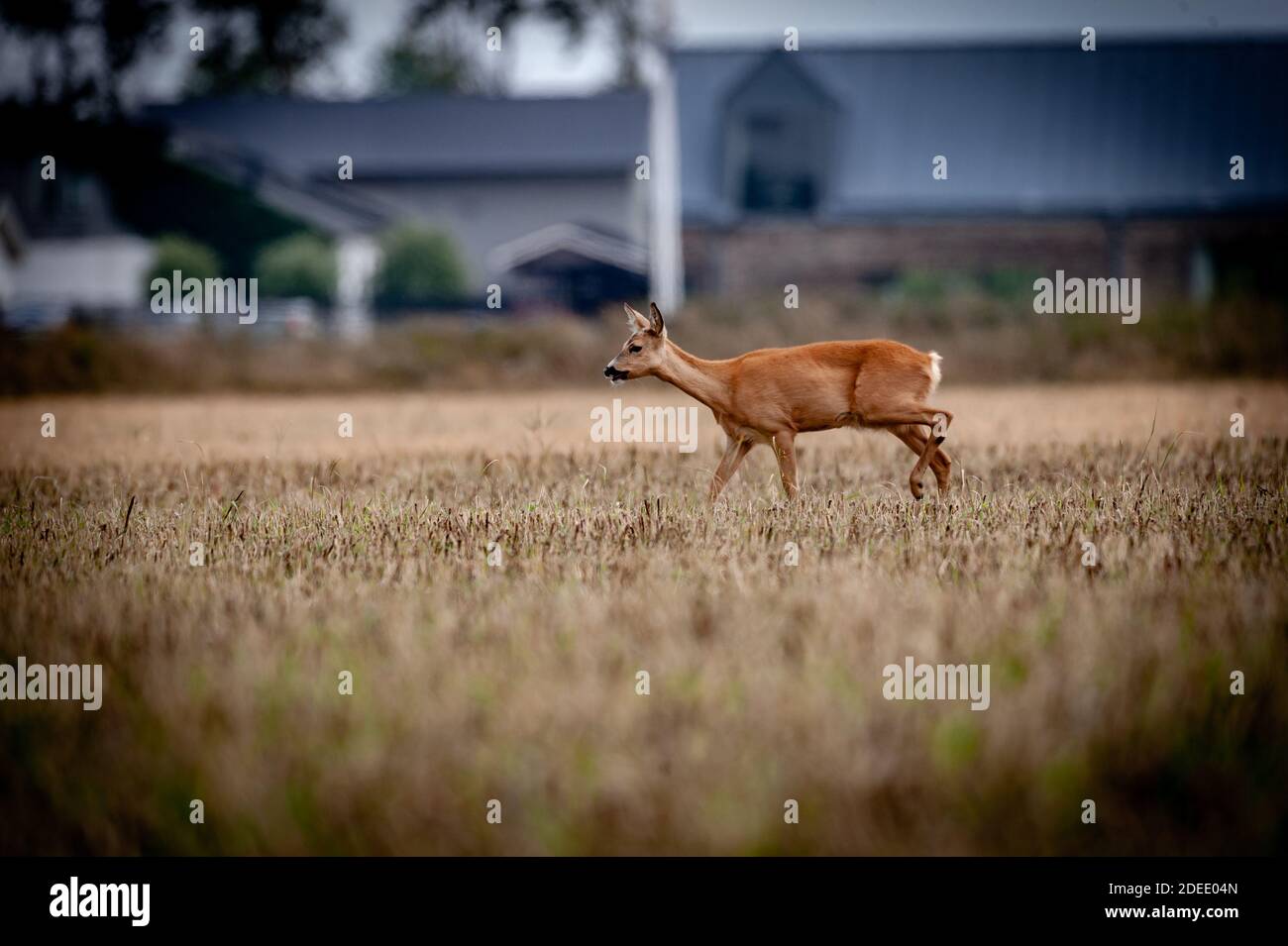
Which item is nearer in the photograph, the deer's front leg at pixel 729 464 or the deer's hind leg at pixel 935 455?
the deer's front leg at pixel 729 464

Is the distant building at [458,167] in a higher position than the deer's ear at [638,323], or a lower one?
higher

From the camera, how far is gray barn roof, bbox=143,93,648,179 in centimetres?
4109

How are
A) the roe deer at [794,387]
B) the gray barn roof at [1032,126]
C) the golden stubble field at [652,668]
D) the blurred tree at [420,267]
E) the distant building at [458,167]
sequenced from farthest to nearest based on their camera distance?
the distant building at [458,167], the gray barn roof at [1032,126], the blurred tree at [420,267], the roe deer at [794,387], the golden stubble field at [652,668]

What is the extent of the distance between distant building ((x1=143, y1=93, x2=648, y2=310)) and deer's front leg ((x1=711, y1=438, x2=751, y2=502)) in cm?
2897

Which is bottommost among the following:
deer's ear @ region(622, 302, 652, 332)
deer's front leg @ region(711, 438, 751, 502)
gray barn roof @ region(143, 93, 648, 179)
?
deer's front leg @ region(711, 438, 751, 502)

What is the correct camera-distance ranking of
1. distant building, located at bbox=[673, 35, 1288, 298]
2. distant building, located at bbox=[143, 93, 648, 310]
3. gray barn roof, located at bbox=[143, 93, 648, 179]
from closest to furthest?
distant building, located at bbox=[673, 35, 1288, 298], distant building, located at bbox=[143, 93, 648, 310], gray barn roof, located at bbox=[143, 93, 648, 179]

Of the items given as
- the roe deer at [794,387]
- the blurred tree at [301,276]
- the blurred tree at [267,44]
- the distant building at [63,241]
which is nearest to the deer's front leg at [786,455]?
the roe deer at [794,387]

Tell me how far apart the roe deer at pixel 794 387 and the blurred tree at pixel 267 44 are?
174 ft

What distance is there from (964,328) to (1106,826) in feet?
69.1

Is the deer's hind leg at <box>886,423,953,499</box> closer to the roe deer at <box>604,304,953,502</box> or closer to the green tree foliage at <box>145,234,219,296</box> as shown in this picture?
the roe deer at <box>604,304,953,502</box>

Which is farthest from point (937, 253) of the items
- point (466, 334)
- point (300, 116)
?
point (300, 116)

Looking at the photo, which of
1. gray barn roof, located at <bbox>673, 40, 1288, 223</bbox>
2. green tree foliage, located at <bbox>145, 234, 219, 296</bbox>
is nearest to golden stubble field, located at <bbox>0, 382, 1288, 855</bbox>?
green tree foliage, located at <bbox>145, 234, 219, 296</bbox>

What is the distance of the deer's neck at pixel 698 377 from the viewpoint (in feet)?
25.5

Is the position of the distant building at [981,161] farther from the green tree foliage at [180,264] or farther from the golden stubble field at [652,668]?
the golden stubble field at [652,668]
